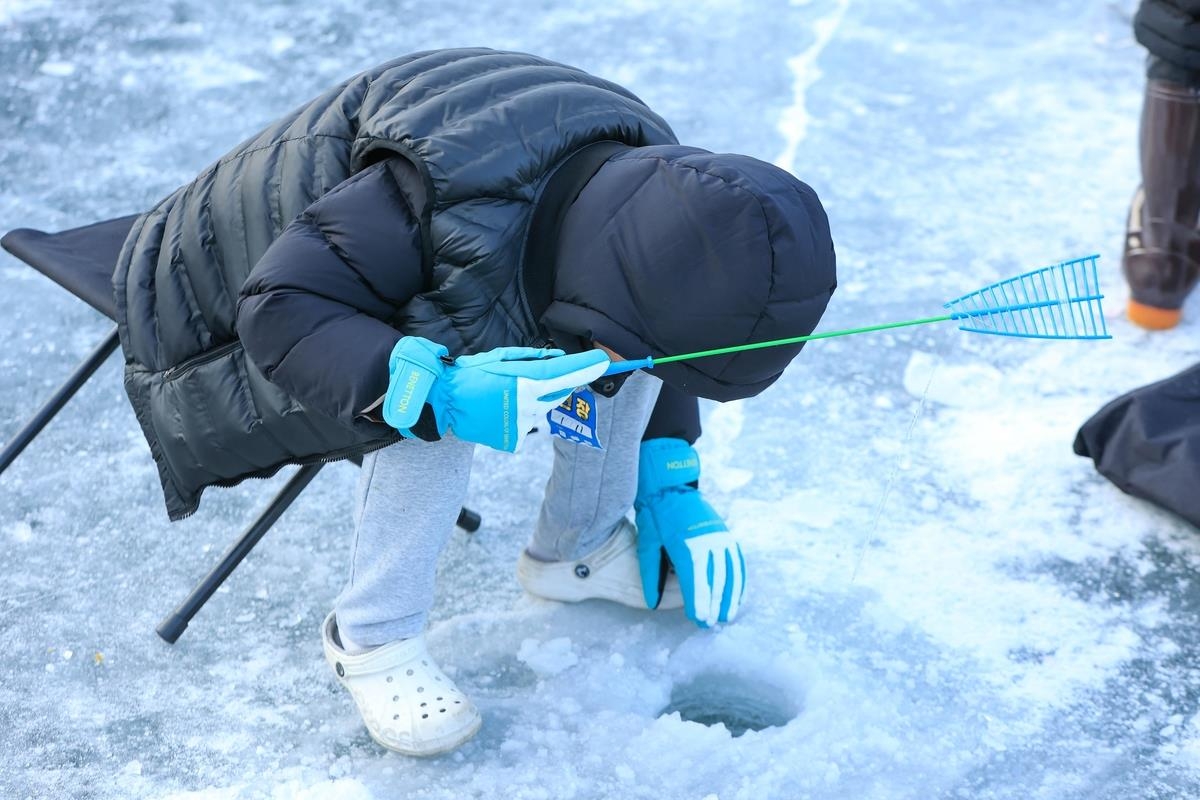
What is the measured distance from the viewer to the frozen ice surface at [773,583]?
70.2 inches

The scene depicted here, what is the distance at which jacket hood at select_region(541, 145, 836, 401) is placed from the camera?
4.80 feet

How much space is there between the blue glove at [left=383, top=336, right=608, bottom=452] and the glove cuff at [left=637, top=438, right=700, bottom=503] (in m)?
0.55

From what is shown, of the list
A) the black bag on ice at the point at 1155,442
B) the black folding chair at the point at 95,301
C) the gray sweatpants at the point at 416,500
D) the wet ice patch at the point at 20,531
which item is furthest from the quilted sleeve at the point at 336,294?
the black bag on ice at the point at 1155,442

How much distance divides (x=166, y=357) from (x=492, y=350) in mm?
498

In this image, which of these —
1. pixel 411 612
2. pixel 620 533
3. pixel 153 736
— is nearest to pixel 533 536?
pixel 620 533

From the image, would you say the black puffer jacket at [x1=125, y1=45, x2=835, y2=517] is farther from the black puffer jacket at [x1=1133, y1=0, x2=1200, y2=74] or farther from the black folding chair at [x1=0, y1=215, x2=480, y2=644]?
the black puffer jacket at [x1=1133, y1=0, x2=1200, y2=74]

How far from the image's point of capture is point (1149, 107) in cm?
279

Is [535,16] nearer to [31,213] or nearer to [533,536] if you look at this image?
[31,213]

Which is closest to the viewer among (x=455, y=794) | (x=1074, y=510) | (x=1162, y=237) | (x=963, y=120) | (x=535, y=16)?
(x=455, y=794)

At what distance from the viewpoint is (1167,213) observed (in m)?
2.79

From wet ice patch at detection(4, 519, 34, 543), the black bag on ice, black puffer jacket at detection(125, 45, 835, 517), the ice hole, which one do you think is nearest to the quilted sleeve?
black puffer jacket at detection(125, 45, 835, 517)

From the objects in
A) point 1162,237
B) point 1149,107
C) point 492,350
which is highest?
point 492,350

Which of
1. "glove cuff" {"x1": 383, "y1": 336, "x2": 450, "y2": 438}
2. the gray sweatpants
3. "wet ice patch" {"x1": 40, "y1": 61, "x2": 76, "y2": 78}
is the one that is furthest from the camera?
"wet ice patch" {"x1": 40, "y1": 61, "x2": 76, "y2": 78}

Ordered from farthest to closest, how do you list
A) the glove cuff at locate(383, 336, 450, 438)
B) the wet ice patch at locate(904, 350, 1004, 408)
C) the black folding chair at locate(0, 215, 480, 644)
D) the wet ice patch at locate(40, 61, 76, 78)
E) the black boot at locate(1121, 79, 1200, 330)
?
the wet ice patch at locate(40, 61, 76, 78), the black boot at locate(1121, 79, 1200, 330), the wet ice patch at locate(904, 350, 1004, 408), the black folding chair at locate(0, 215, 480, 644), the glove cuff at locate(383, 336, 450, 438)
